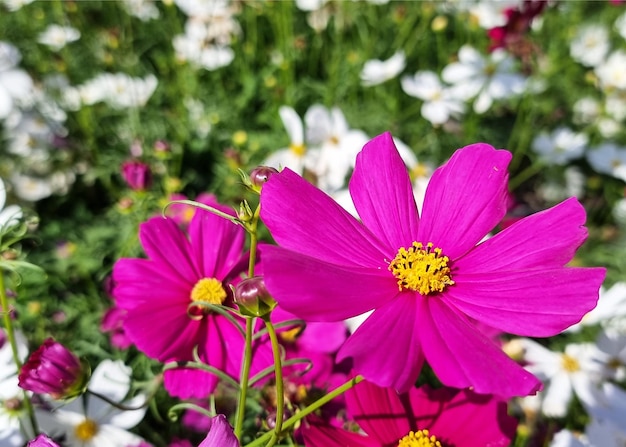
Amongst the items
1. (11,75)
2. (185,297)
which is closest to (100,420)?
(185,297)

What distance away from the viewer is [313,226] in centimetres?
51

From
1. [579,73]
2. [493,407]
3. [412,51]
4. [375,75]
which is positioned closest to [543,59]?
[579,73]

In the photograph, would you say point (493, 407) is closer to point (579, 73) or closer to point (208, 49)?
point (208, 49)

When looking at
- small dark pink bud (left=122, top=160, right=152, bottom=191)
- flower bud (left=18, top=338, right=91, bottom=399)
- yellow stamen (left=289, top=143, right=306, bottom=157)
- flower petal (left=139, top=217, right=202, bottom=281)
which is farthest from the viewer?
yellow stamen (left=289, top=143, right=306, bottom=157)

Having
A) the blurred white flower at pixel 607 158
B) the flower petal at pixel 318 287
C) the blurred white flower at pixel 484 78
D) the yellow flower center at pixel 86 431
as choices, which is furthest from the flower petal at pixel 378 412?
the blurred white flower at pixel 607 158

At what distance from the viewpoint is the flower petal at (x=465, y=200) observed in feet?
1.80

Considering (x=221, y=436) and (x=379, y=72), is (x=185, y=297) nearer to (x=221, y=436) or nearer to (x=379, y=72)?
(x=221, y=436)

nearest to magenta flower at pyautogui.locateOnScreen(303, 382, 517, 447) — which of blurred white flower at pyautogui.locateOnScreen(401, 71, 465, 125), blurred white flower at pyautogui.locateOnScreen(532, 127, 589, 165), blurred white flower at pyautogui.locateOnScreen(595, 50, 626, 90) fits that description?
blurred white flower at pyautogui.locateOnScreen(401, 71, 465, 125)

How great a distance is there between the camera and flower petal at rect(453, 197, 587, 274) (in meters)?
0.50

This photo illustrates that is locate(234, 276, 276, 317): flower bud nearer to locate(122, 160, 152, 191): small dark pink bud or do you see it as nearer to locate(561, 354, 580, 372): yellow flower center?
locate(122, 160, 152, 191): small dark pink bud

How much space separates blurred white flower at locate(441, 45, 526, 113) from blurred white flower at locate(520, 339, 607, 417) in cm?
72

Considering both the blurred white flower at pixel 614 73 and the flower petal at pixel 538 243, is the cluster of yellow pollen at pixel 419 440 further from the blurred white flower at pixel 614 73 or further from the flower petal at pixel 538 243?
the blurred white flower at pixel 614 73

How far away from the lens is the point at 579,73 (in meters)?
2.24

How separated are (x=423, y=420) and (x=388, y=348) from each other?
0.20 metres
